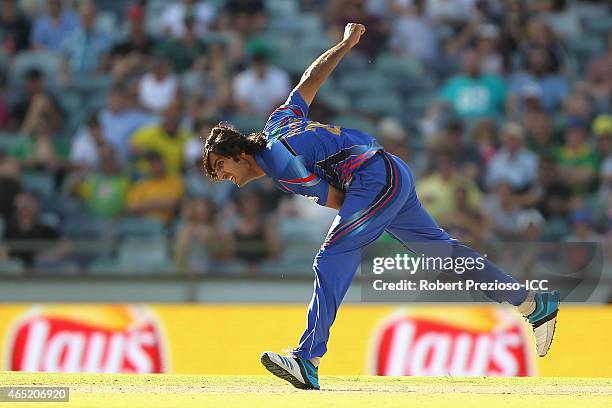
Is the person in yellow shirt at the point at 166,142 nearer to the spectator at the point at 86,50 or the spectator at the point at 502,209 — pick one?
the spectator at the point at 86,50

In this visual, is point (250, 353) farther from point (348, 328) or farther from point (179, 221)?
point (179, 221)

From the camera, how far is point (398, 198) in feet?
24.3

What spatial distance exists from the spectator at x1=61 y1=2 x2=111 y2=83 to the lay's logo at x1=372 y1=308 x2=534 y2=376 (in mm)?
6028

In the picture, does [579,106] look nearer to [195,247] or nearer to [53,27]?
[195,247]

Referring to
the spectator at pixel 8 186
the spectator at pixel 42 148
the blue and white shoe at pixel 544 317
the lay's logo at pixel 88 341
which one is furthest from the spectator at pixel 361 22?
the blue and white shoe at pixel 544 317

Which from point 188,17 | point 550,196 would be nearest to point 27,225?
point 188,17

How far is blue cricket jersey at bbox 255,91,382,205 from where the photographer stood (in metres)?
7.21

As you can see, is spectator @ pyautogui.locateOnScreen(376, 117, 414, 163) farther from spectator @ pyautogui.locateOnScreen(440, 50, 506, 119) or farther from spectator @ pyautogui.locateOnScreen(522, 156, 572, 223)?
spectator @ pyautogui.locateOnScreen(522, 156, 572, 223)

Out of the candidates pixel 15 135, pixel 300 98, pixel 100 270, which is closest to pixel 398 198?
pixel 300 98

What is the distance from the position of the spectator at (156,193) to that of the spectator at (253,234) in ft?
2.82

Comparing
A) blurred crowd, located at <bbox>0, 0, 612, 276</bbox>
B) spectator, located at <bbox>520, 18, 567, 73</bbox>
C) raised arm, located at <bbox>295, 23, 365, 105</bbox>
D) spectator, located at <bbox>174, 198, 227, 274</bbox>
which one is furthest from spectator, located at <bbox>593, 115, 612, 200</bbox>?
raised arm, located at <bbox>295, 23, 365, 105</bbox>

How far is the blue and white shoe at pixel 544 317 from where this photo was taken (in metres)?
7.84

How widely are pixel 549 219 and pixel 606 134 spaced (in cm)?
151

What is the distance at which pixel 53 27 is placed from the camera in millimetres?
16078
